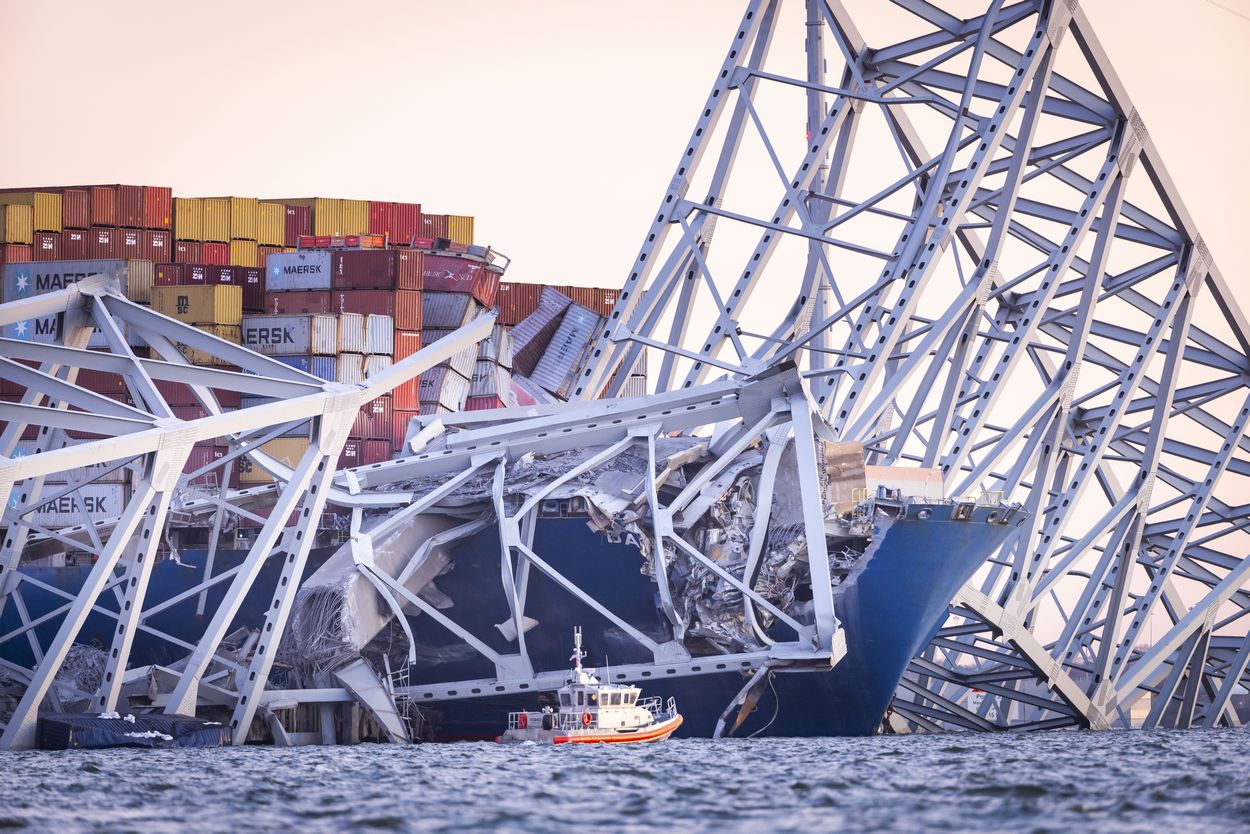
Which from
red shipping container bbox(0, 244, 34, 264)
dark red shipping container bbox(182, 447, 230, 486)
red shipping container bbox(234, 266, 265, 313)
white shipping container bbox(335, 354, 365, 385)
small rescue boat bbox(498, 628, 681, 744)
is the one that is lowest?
small rescue boat bbox(498, 628, 681, 744)

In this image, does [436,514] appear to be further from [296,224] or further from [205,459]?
[296,224]

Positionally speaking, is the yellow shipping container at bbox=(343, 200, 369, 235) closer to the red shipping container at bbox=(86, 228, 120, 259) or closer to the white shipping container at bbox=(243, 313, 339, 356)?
the red shipping container at bbox=(86, 228, 120, 259)

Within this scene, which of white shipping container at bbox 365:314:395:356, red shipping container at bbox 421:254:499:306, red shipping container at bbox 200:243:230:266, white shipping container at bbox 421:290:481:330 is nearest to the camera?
white shipping container at bbox 365:314:395:356

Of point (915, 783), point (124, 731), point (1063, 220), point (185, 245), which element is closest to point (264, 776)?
point (124, 731)

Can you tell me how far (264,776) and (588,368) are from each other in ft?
79.4

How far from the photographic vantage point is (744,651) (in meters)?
46.0

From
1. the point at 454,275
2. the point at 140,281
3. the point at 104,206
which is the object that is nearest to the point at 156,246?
the point at 104,206

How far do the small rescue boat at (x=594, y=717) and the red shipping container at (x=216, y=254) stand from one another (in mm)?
45870

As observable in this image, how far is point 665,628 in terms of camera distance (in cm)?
4759

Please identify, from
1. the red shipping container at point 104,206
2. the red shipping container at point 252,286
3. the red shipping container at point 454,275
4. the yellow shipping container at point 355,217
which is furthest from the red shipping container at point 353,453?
the red shipping container at point 104,206

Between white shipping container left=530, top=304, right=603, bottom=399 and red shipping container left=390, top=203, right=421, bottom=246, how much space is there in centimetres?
826

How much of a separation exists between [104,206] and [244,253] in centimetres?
659

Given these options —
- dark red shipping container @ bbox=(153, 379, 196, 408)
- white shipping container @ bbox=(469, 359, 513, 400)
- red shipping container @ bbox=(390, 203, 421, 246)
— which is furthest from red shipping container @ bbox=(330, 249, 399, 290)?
red shipping container @ bbox=(390, 203, 421, 246)

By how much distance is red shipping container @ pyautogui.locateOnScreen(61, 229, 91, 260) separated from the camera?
8544 centimetres
